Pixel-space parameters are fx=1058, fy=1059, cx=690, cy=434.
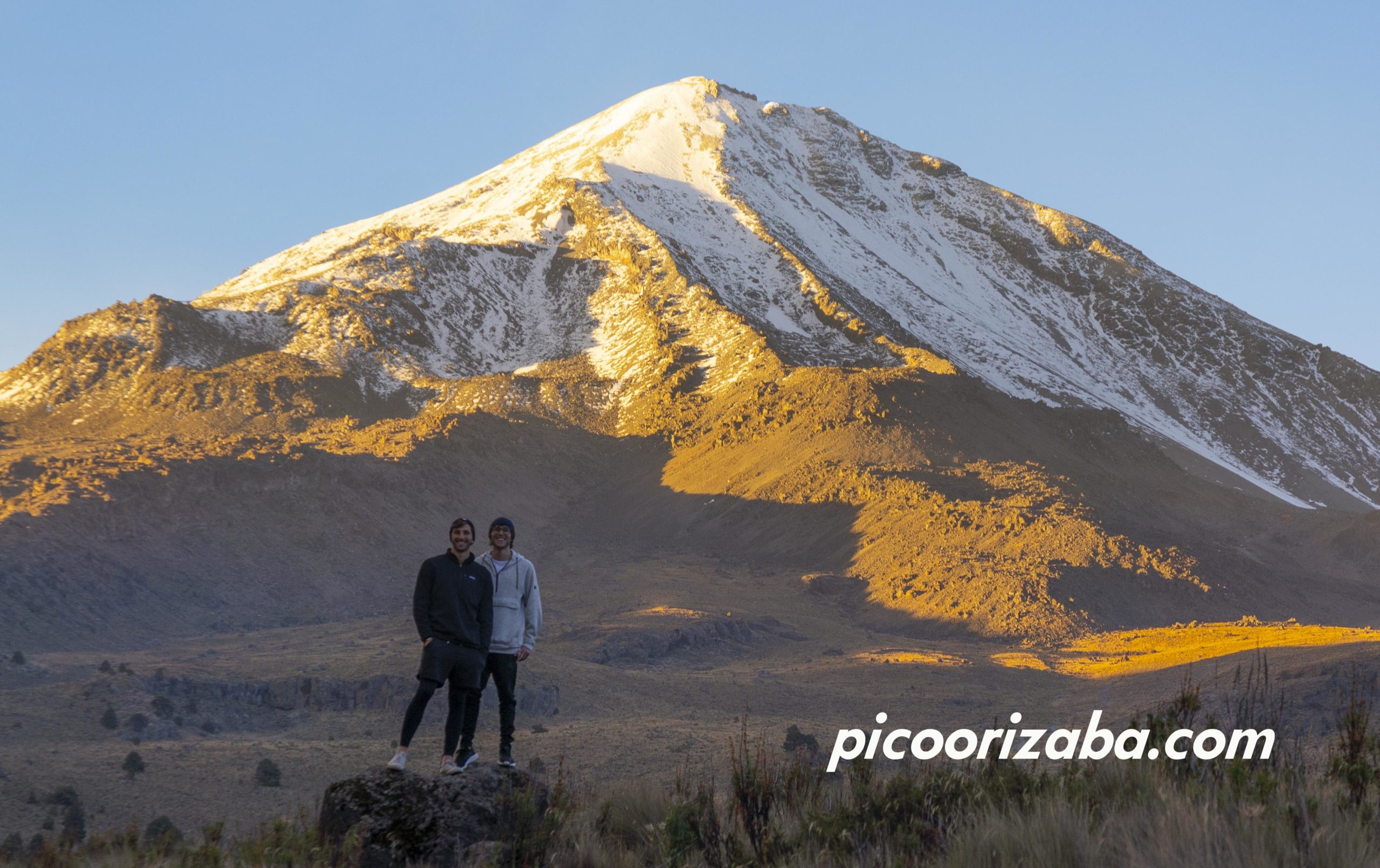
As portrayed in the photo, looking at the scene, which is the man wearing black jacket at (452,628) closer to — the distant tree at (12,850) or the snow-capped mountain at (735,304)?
the distant tree at (12,850)

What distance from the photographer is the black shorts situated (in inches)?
229

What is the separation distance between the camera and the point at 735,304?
6044 cm

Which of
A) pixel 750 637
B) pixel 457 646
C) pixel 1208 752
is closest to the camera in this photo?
pixel 1208 752

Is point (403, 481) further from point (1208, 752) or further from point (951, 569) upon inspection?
point (1208, 752)

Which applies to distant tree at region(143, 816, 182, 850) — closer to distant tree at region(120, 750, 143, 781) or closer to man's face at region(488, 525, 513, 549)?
distant tree at region(120, 750, 143, 781)

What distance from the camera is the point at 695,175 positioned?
8300 cm

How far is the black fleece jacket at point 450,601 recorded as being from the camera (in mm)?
5871

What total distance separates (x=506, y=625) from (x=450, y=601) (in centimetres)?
46

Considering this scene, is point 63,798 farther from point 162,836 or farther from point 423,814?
point 423,814

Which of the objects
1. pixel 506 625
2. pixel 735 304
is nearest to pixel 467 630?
pixel 506 625

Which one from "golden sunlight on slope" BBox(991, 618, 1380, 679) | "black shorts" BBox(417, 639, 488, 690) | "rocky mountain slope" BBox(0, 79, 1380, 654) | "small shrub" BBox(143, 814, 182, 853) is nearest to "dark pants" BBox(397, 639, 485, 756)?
"black shorts" BBox(417, 639, 488, 690)

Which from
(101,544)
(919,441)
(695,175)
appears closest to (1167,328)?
(695,175)

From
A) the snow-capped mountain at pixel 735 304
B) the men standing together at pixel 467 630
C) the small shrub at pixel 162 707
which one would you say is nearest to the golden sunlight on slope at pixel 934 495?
the snow-capped mountain at pixel 735 304

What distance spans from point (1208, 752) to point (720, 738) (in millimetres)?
10273
